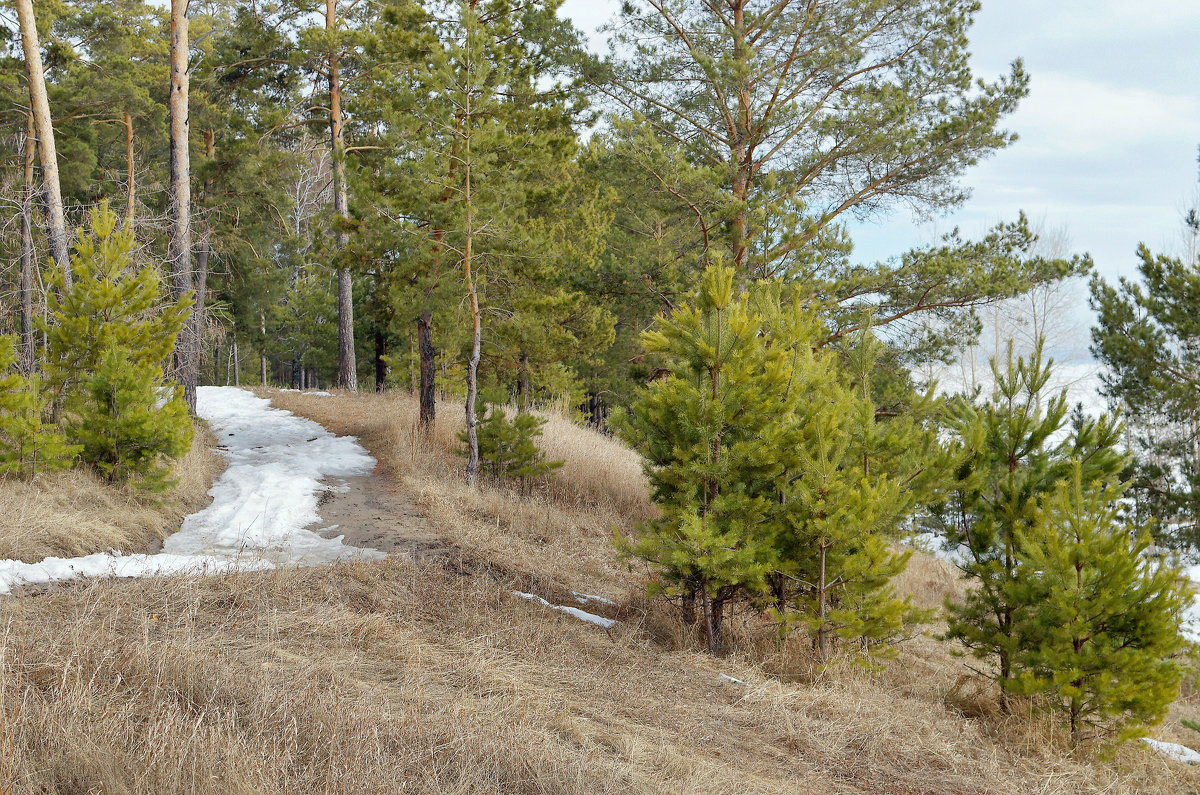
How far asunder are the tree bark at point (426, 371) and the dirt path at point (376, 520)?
8.73 ft

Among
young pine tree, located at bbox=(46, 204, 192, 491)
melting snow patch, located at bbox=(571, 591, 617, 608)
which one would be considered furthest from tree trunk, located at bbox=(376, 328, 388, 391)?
melting snow patch, located at bbox=(571, 591, 617, 608)

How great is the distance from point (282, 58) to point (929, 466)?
17747 mm

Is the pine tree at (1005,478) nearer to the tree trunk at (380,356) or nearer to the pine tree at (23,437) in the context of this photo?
the pine tree at (23,437)

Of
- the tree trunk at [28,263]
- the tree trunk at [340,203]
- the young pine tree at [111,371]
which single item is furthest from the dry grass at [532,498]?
the tree trunk at [28,263]

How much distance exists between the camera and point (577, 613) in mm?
6668

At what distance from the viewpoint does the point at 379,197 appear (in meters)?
11.2

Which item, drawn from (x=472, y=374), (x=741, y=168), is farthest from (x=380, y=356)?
(x=741, y=168)

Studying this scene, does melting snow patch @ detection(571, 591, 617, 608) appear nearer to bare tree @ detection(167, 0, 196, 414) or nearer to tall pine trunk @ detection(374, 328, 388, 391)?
bare tree @ detection(167, 0, 196, 414)

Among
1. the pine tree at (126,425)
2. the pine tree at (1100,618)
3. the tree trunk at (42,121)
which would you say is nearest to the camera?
the pine tree at (1100,618)

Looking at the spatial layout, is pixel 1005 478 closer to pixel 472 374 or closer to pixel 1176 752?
pixel 1176 752

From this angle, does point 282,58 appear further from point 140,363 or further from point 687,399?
point 687,399

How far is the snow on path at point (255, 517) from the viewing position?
6.34m

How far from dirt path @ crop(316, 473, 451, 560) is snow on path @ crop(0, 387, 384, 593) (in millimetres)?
188

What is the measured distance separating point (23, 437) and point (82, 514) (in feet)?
4.26
